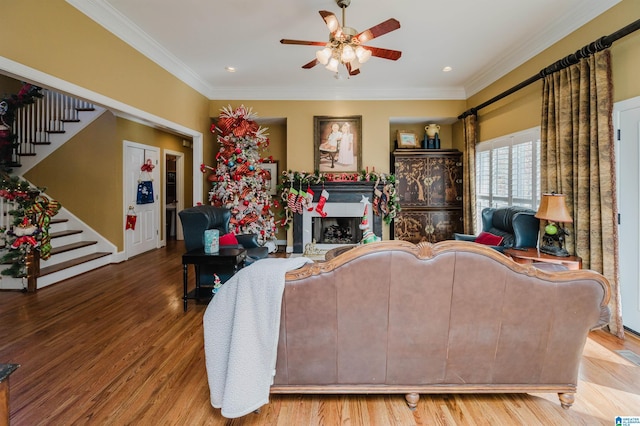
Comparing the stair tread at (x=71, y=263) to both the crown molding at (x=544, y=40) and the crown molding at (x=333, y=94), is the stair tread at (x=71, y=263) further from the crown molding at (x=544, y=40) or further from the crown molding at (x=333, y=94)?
the crown molding at (x=544, y=40)

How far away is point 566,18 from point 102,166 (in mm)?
6767

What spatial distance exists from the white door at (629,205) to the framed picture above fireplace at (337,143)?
3.73 m

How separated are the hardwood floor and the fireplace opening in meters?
3.29

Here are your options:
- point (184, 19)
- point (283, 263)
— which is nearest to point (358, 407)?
point (283, 263)

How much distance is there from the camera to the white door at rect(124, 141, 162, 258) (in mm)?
5832

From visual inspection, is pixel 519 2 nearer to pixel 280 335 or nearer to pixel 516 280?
pixel 516 280

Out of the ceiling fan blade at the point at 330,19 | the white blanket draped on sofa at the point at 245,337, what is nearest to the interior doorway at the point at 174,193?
the ceiling fan blade at the point at 330,19

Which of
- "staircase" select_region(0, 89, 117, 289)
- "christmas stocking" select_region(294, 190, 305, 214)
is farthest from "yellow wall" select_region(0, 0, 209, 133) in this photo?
"christmas stocking" select_region(294, 190, 305, 214)

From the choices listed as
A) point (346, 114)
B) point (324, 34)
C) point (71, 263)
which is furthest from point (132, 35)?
point (346, 114)

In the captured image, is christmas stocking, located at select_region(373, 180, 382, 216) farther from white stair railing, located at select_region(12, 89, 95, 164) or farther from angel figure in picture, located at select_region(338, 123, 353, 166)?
white stair railing, located at select_region(12, 89, 95, 164)

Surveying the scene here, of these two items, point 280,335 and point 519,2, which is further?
point 519,2

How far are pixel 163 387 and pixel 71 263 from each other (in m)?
3.68

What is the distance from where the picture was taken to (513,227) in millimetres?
3475

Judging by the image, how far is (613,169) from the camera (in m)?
2.78
